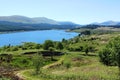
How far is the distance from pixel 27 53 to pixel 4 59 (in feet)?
62.9

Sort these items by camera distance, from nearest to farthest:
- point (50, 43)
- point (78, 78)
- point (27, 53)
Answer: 1. point (78, 78)
2. point (27, 53)
3. point (50, 43)

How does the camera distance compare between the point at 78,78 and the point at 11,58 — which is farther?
the point at 11,58

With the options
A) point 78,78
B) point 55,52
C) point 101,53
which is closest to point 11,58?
point 55,52

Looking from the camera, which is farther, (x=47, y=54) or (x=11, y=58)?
(x=47, y=54)

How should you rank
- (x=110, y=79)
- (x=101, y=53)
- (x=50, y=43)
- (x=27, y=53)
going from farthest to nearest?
(x=50, y=43) < (x=27, y=53) < (x=101, y=53) < (x=110, y=79)

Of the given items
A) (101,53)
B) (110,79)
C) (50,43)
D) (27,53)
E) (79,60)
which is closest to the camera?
(110,79)

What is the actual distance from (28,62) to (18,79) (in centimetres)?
4942

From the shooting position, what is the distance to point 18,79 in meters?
65.6

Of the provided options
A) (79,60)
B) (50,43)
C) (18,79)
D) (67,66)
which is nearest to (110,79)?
(18,79)

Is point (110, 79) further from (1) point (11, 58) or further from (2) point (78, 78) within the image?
(1) point (11, 58)

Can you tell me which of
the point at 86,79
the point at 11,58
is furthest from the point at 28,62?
the point at 86,79

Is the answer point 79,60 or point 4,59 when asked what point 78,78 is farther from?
point 4,59

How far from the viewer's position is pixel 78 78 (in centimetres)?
6247

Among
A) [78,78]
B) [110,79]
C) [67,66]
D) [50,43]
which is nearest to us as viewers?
[110,79]
